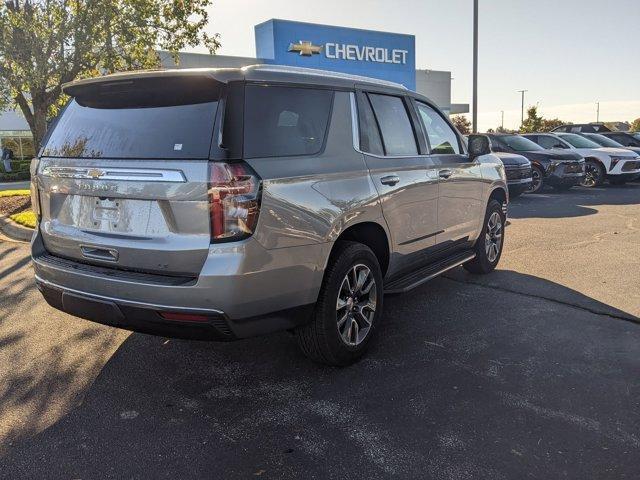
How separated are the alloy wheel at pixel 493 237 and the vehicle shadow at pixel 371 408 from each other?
1.57 meters

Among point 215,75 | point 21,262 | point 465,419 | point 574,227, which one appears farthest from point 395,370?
point 574,227

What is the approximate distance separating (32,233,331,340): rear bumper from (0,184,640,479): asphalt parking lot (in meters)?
0.53

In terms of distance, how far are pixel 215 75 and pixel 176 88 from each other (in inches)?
11.1

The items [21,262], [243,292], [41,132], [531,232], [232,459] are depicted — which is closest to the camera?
[232,459]

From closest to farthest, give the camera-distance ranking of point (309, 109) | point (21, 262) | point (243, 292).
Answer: point (243, 292) → point (309, 109) → point (21, 262)

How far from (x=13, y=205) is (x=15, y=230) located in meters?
3.51

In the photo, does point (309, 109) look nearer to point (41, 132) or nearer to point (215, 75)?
point (215, 75)

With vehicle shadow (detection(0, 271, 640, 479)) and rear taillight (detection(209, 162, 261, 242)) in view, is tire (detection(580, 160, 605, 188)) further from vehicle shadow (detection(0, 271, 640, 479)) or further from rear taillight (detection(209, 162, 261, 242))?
rear taillight (detection(209, 162, 261, 242))

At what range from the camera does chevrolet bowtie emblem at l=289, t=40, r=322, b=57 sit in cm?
2597

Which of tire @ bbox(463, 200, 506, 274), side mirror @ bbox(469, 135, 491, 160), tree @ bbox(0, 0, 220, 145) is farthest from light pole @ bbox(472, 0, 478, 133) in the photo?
side mirror @ bbox(469, 135, 491, 160)

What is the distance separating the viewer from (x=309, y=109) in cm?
360

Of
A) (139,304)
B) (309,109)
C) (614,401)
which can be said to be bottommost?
(614,401)

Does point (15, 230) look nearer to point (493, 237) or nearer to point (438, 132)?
point (438, 132)

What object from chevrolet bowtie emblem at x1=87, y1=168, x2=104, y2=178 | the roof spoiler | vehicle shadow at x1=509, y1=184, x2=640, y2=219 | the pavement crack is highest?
the roof spoiler
